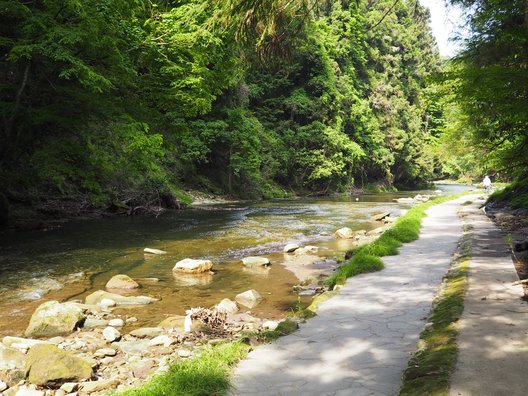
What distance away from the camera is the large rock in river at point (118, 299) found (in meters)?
8.45

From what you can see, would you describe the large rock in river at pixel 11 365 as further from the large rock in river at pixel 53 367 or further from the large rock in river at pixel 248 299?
the large rock in river at pixel 248 299

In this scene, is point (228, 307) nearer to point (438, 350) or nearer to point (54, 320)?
point (54, 320)

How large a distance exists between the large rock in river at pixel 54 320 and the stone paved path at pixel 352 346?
3597 mm

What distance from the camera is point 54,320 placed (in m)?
6.87

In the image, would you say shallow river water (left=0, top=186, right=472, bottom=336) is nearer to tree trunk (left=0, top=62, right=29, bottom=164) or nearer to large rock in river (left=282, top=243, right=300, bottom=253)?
large rock in river (left=282, top=243, right=300, bottom=253)

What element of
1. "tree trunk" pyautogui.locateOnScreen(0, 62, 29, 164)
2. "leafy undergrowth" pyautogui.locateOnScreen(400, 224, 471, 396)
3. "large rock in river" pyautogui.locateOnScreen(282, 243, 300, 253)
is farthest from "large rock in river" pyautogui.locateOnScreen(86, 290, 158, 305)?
"tree trunk" pyautogui.locateOnScreen(0, 62, 29, 164)

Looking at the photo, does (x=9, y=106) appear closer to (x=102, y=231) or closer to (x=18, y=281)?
(x=102, y=231)

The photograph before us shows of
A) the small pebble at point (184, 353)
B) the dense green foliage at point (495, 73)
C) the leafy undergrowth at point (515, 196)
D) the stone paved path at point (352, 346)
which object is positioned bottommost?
the small pebble at point (184, 353)

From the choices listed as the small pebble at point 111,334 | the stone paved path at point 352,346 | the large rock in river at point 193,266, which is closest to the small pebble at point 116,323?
the small pebble at point 111,334

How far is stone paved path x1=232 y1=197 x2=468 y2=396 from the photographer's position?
4.01 meters

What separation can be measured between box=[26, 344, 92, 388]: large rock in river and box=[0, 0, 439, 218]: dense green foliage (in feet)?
Result: 21.0

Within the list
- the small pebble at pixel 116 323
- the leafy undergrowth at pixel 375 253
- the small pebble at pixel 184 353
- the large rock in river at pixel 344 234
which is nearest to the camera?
the small pebble at pixel 184 353

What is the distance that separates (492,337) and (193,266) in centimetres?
757

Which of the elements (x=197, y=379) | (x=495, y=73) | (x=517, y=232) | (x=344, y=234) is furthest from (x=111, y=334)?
(x=517, y=232)
